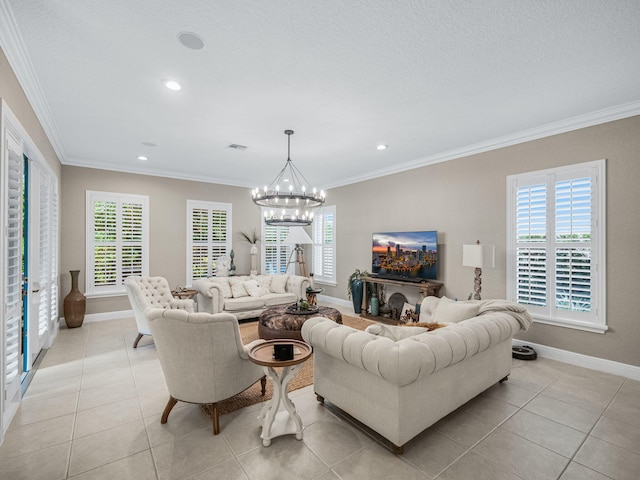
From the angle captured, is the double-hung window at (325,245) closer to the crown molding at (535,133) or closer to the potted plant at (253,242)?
the potted plant at (253,242)

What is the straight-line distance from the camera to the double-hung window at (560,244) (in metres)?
3.71

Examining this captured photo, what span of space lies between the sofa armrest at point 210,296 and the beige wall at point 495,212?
9.53 ft

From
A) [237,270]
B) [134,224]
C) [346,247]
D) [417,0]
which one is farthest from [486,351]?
[134,224]

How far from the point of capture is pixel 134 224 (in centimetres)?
625

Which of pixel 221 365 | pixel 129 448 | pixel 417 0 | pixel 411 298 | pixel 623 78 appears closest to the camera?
pixel 417 0

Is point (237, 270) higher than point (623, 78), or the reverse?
point (623, 78)

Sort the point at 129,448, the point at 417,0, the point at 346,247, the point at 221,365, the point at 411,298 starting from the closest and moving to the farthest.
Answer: the point at 417,0 < the point at 129,448 < the point at 221,365 < the point at 411,298 < the point at 346,247

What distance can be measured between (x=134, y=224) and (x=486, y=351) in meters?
6.29

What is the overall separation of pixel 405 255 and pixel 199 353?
419 cm

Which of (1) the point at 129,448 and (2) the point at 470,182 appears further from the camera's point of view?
(2) the point at 470,182

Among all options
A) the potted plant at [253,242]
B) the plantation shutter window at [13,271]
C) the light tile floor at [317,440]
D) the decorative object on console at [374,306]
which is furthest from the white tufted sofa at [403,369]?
the potted plant at [253,242]

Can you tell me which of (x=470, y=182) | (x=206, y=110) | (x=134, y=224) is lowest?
(x=134, y=224)

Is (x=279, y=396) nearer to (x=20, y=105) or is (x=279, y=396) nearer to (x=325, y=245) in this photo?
(x=20, y=105)

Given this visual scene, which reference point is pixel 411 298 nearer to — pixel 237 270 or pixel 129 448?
pixel 237 270
